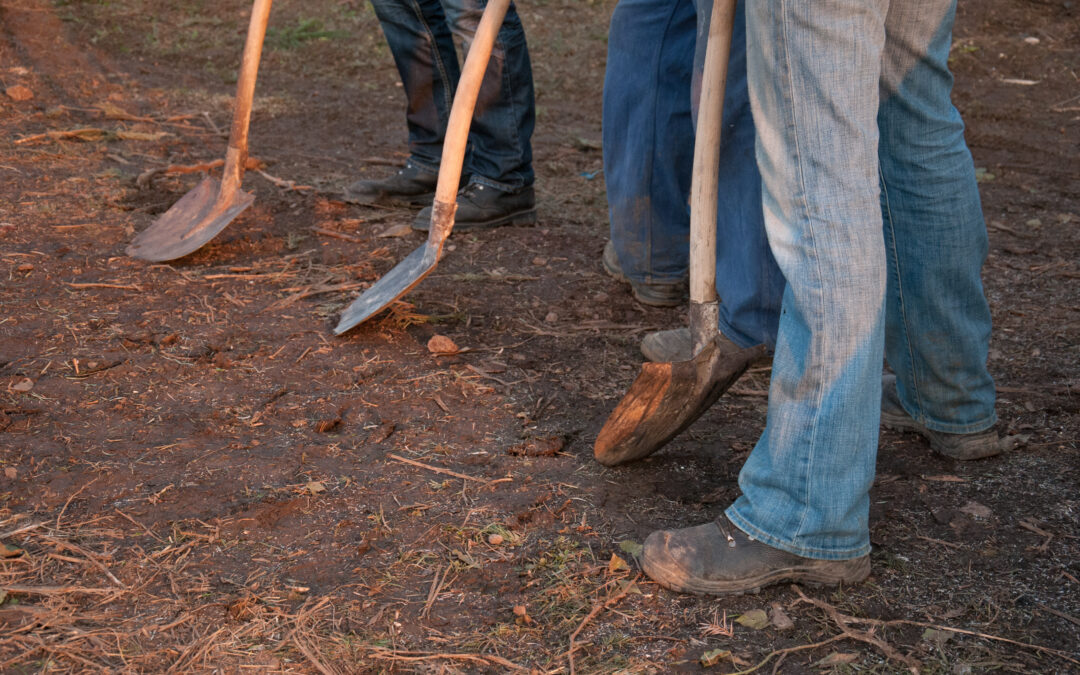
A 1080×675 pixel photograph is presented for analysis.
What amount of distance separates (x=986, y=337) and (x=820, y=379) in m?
0.69

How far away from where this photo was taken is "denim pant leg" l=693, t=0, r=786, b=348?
2.25 m

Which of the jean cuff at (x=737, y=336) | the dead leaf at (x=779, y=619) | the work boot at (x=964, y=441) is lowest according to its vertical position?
the dead leaf at (x=779, y=619)

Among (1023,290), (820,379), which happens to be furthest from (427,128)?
(820,379)

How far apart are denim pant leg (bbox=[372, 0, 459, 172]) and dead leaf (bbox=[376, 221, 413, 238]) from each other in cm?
35

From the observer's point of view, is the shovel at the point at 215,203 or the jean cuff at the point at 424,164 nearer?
the shovel at the point at 215,203

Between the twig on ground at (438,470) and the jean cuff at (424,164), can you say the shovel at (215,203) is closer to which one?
the jean cuff at (424,164)

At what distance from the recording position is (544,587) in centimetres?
169

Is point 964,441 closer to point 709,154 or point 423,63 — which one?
point 709,154

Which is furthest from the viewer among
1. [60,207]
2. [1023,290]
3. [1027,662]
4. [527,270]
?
[60,207]

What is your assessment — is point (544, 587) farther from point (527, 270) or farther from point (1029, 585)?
point (527, 270)

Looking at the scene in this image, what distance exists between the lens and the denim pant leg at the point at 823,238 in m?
1.48

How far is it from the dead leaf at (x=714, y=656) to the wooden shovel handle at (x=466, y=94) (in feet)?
4.57

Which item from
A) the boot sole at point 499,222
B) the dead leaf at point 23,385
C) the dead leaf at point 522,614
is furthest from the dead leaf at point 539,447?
the boot sole at point 499,222

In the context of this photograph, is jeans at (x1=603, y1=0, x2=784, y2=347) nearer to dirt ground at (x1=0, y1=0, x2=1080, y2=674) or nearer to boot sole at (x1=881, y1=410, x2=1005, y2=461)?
dirt ground at (x1=0, y1=0, x2=1080, y2=674)
